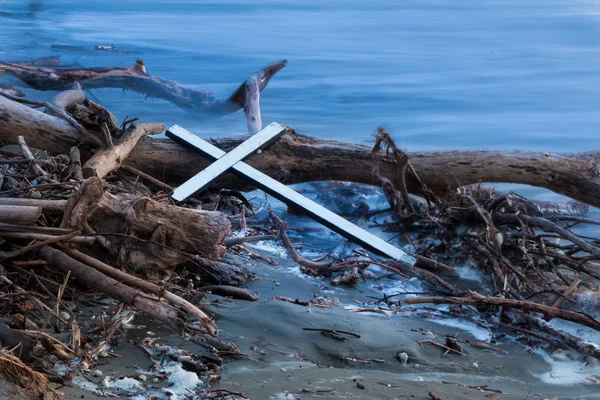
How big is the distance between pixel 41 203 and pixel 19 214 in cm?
26

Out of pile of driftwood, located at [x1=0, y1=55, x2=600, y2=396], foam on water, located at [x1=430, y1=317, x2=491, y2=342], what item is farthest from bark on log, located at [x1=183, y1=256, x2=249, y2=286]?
foam on water, located at [x1=430, y1=317, x2=491, y2=342]

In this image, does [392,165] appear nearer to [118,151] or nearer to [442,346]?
[118,151]

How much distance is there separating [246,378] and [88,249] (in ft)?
3.86

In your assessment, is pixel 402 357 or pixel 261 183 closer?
pixel 402 357

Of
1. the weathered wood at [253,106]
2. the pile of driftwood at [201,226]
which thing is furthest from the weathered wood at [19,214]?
the weathered wood at [253,106]

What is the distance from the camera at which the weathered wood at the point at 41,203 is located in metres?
3.51

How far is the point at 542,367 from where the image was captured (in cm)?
380

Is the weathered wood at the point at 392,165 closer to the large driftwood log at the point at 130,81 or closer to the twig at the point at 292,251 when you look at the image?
the twig at the point at 292,251

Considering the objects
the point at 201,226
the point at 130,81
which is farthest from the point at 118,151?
the point at 130,81

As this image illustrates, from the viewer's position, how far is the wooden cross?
542 cm

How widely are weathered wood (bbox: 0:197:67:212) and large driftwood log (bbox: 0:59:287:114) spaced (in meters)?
4.86

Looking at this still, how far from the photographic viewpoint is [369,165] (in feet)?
20.3

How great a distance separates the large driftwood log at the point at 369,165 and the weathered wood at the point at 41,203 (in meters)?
2.24

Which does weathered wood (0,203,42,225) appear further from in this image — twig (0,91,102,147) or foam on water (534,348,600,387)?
foam on water (534,348,600,387)
